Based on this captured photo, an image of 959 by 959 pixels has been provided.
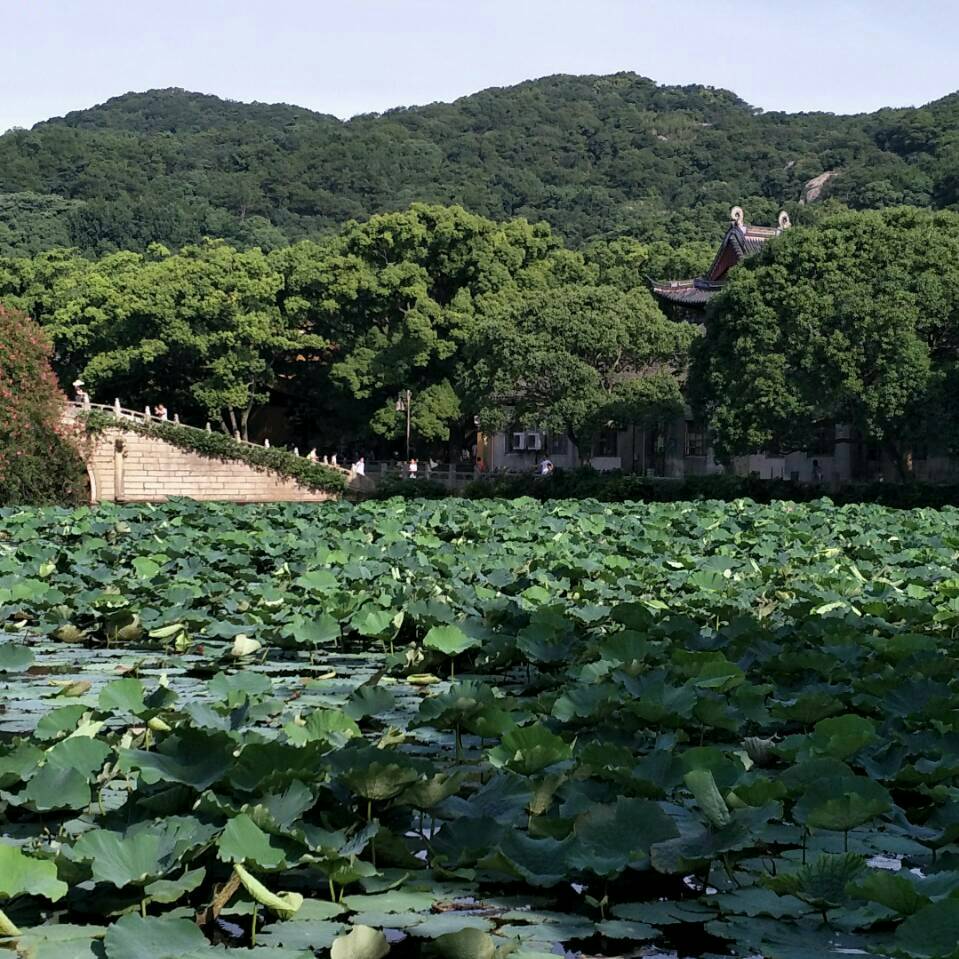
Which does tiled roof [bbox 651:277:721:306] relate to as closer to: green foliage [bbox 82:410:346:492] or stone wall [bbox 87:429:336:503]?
green foliage [bbox 82:410:346:492]

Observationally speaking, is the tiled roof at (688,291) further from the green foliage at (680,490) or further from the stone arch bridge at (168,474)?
the stone arch bridge at (168,474)

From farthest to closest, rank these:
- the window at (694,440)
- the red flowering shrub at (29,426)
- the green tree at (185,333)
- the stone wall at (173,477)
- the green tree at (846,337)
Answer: the green tree at (185,333) → the stone wall at (173,477) → the window at (694,440) → the green tree at (846,337) → the red flowering shrub at (29,426)

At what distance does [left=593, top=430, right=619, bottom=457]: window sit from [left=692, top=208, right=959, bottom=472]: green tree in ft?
39.6

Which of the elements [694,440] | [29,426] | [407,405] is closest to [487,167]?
[407,405]

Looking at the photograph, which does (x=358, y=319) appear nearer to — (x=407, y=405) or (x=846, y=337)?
(x=407, y=405)

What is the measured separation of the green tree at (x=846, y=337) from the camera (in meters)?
25.0

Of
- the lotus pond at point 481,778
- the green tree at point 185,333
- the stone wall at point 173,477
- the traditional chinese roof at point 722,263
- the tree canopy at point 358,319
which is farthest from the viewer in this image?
the green tree at point 185,333

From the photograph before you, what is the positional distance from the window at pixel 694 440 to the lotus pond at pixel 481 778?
2915 centimetres

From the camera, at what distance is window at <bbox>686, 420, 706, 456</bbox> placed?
36.9 m

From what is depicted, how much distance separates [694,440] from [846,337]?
1177cm

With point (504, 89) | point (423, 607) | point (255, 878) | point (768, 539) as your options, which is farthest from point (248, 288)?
point (504, 89)

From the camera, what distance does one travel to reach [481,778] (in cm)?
396

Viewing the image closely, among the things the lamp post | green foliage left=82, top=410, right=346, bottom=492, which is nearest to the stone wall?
green foliage left=82, top=410, right=346, bottom=492

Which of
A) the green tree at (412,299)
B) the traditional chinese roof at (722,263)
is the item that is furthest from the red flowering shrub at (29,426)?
the traditional chinese roof at (722,263)
